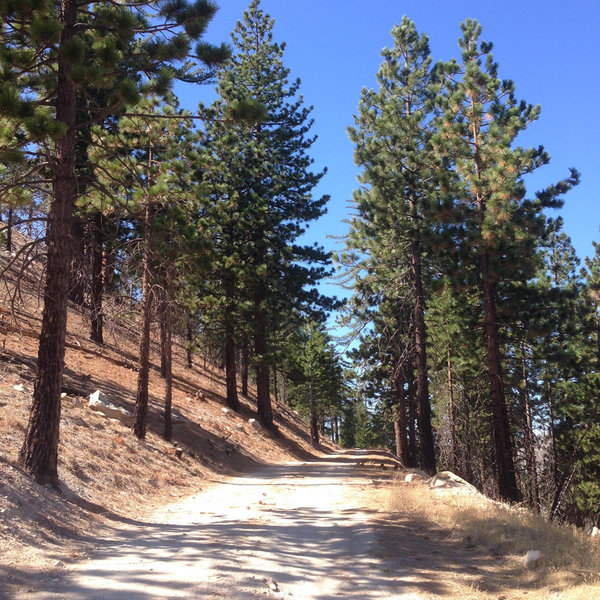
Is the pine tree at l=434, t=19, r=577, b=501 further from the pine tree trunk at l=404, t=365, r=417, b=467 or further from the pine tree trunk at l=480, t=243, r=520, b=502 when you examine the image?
the pine tree trunk at l=404, t=365, r=417, b=467

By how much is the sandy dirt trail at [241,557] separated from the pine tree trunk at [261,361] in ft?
39.4

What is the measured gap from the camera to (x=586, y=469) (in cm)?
2530

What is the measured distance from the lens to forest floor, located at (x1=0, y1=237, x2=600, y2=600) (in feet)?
15.9

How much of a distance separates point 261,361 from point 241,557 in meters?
16.1

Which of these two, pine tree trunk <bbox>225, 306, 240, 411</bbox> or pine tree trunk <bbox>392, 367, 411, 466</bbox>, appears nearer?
pine tree trunk <bbox>225, 306, 240, 411</bbox>

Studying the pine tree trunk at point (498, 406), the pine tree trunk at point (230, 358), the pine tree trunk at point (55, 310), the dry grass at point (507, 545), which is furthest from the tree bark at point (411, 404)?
the pine tree trunk at point (55, 310)

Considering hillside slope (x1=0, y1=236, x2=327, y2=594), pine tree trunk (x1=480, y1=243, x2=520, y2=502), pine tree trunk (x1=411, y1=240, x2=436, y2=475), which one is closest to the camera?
hillside slope (x1=0, y1=236, x2=327, y2=594)

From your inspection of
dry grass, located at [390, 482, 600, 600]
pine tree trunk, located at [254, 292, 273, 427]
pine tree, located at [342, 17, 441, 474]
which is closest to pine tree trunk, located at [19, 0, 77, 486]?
dry grass, located at [390, 482, 600, 600]

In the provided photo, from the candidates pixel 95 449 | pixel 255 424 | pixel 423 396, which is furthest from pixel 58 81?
pixel 255 424

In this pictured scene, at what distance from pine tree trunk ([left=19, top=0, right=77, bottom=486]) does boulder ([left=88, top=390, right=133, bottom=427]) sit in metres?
5.22

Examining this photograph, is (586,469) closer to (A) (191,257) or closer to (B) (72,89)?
(A) (191,257)

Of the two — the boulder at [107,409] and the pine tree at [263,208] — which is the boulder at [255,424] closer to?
the pine tree at [263,208]

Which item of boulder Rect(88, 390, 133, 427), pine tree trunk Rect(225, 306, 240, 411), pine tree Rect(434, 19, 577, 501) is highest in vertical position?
pine tree Rect(434, 19, 577, 501)

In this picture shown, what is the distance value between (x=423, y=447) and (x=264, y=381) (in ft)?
30.6
